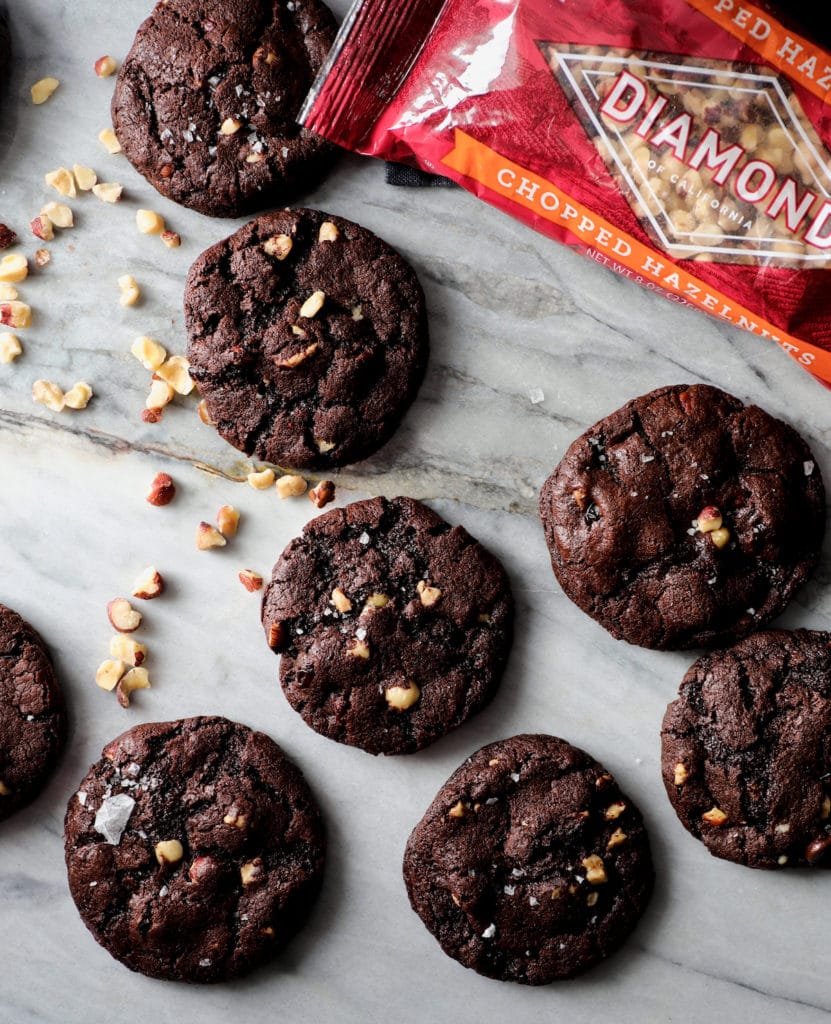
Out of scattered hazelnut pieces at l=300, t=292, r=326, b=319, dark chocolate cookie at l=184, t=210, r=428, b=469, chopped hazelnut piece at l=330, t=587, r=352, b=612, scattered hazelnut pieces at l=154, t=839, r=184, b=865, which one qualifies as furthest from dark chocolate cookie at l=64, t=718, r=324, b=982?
scattered hazelnut pieces at l=300, t=292, r=326, b=319

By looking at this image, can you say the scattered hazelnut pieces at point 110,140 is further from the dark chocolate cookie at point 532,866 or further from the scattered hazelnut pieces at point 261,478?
the dark chocolate cookie at point 532,866

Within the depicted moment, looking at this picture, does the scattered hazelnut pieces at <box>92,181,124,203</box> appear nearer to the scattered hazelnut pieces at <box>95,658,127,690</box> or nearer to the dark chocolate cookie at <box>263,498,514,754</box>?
the dark chocolate cookie at <box>263,498,514,754</box>

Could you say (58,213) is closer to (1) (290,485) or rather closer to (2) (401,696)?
(1) (290,485)

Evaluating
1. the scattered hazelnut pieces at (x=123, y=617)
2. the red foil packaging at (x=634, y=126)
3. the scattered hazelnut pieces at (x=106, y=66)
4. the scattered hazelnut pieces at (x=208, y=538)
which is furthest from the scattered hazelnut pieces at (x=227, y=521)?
the scattered hazelnut pieces at (x=106, y=66)

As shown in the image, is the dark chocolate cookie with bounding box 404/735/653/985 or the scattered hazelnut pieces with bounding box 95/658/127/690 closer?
the dark chocolate cookie with bounding box 404/735/653/985

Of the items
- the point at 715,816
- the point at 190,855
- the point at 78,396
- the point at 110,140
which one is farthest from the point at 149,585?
the point at 715,816

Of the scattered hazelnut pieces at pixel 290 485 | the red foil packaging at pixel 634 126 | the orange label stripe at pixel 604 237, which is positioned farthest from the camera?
the scattered hazelnut pieces at pixel 290 485

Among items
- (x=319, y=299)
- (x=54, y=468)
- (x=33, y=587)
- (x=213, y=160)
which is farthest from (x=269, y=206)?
(x=33, y=587)

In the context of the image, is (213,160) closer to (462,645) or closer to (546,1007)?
(462,645)
